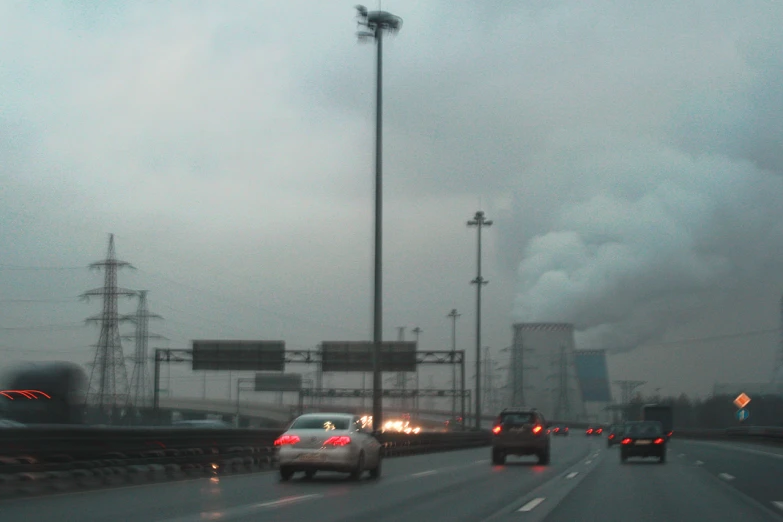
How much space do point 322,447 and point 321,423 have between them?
89cm

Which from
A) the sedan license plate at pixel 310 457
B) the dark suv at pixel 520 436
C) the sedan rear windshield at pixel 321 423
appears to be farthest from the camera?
the dark suv at pixel 520 436

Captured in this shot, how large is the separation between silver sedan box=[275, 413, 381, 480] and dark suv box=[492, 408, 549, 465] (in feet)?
36.1

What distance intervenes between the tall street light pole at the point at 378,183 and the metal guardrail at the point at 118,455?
609 centimetres

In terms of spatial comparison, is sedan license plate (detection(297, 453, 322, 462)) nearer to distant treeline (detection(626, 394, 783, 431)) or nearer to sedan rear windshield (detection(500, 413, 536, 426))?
sedan rear windshield (detection(500, 413, 536, 426))

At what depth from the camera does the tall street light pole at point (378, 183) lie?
36.3 m

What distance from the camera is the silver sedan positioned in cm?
2170

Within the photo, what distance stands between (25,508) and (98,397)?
3684 centimetres

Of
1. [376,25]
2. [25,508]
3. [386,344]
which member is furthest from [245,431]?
[386,344]

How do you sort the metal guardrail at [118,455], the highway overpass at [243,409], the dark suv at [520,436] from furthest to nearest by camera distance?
1. the highway overpass at [243,409]
2. the dark suv at [520,436]
3. the metal guardrail at [118,455]

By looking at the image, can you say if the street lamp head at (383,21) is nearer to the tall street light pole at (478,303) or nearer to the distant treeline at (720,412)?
the tall street light pole at (478,303)

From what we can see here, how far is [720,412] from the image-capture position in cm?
10456

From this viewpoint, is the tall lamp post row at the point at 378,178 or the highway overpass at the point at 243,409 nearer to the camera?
the tall lamp post row at the point at 378,178

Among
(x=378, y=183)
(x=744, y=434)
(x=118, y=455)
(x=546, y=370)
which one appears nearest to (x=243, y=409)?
(x=546, y=370)

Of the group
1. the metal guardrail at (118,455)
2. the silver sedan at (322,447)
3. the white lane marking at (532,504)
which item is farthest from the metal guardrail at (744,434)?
the white lane marking at (532,504)
